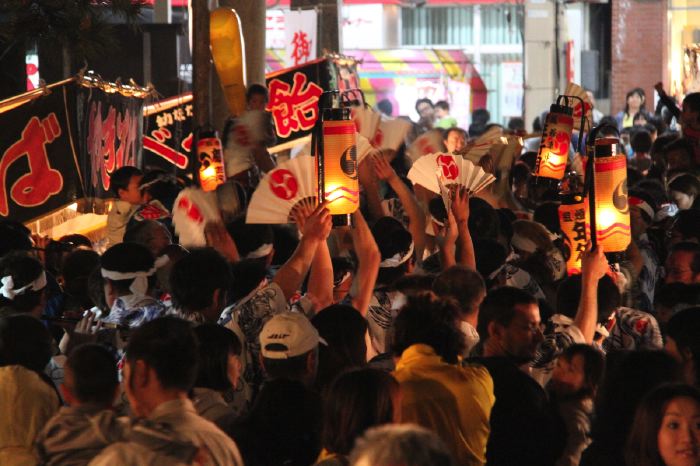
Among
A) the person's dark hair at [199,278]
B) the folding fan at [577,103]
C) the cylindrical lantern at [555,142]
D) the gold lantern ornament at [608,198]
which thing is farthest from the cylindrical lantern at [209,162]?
the person's dark hair at [199,278]

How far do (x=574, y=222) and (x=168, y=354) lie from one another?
4.48 metres

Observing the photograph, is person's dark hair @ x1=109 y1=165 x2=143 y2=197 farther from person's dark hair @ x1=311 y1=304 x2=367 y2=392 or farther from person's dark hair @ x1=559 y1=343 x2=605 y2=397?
person's dark hair @ x1=559 y1=343 x2=605 y2=397

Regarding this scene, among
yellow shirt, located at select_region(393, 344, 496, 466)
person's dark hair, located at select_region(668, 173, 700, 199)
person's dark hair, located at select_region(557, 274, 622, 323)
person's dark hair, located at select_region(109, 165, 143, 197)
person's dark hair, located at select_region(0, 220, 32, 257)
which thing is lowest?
yellow shirt, located at select_region(393, 344, 496, 466)

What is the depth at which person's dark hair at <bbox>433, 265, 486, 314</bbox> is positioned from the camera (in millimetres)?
6527

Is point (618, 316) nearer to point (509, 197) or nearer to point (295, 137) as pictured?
point (509, 197)

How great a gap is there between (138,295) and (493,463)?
7.28 ft

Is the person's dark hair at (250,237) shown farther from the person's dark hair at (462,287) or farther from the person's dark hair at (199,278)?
the person's dark hair at (462,287)

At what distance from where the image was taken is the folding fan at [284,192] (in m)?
7.49

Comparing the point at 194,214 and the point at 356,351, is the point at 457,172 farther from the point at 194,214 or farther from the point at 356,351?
the point at 356,351

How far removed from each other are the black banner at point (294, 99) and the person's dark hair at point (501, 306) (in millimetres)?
9773

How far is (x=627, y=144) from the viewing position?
64.4 ft

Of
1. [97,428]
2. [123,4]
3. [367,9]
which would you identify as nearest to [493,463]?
[97,428]

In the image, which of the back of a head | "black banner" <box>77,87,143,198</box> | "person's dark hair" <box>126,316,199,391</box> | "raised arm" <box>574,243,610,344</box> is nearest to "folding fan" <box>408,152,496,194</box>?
"raised arm" <box>574,243,610,344</box>

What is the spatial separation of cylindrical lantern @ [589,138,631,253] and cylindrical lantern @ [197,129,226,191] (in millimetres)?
4082
